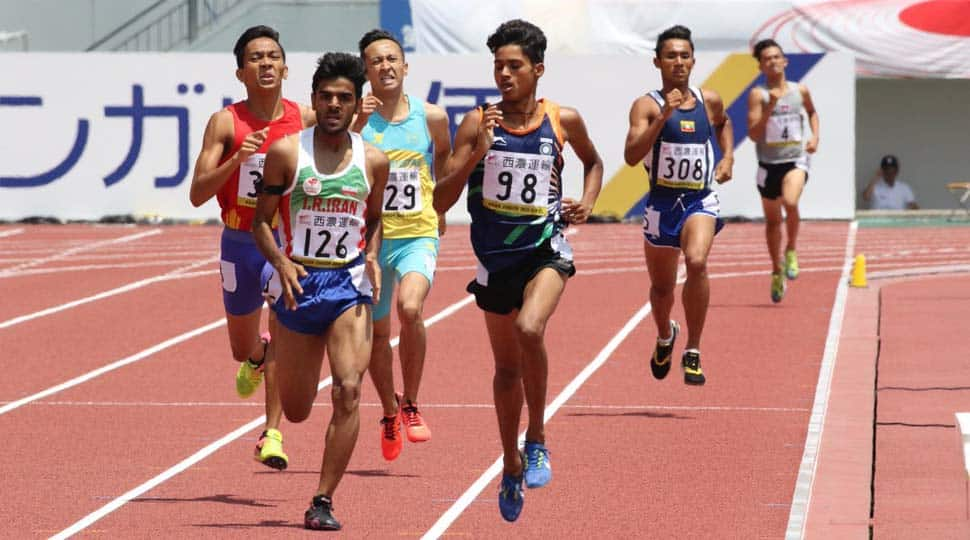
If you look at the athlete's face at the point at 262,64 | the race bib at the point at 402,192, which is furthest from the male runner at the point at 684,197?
the athlete's face at the point at 262,64

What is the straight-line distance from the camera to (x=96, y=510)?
→ 28.9 feet

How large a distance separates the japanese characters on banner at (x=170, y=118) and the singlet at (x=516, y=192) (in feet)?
57.3

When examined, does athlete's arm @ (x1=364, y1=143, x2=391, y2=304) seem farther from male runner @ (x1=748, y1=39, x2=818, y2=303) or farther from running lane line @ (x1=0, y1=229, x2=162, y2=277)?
running lane line @ (x1=0, y1=229, x2=162, y2=277)

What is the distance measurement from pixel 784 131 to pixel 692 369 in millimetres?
6355

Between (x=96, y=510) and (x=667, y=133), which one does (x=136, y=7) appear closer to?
(x=667, y=133)

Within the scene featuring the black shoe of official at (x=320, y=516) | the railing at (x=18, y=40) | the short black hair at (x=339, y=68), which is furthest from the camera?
the railing at (x=18, y=40)

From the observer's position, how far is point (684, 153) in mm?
12305

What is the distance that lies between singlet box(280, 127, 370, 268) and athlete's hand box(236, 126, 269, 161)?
48cm

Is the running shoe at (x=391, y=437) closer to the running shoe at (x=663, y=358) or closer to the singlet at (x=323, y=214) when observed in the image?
the singlet at (x=323, y=214)

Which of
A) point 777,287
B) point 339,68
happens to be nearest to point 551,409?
point 339,68

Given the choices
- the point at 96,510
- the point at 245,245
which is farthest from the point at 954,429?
the point at 96,510

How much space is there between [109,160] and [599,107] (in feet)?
21.0

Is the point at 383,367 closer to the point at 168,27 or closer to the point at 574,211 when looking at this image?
the point at 574,211

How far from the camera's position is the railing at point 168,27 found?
3225 centimetres
